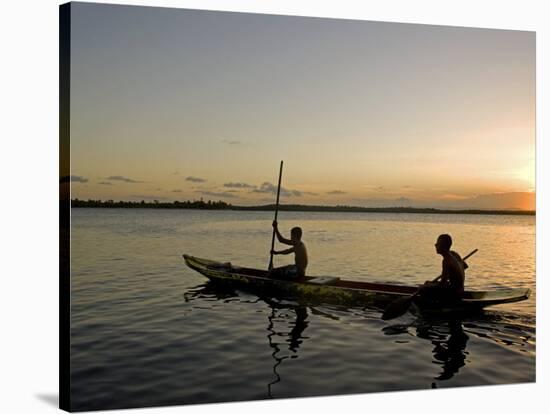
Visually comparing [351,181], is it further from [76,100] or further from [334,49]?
[76,100]

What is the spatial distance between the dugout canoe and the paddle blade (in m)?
0.09

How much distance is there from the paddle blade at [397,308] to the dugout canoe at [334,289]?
9 centimetres

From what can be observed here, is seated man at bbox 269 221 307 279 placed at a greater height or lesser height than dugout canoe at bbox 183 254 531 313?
greater

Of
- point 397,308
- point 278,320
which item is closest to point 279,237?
point 278,320

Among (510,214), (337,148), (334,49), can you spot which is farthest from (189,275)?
(510,214)

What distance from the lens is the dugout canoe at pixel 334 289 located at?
7.64m

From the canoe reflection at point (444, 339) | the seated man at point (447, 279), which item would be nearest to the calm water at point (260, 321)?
the canoe reflection at point (444, 339)

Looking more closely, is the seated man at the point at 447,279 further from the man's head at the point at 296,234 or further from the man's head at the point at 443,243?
the man's head at the point at 296,234

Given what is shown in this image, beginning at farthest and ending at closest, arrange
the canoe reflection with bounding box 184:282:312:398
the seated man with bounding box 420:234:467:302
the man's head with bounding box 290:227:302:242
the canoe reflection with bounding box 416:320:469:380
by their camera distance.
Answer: the man's head with bounding box 290:227:302:242
the seated man with bounding box 420:234:467:302
the canoe reflection with bounding box 416:320:469:380
the canoe reflection with bounding box 184:282:312:398

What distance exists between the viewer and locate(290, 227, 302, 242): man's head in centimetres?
770

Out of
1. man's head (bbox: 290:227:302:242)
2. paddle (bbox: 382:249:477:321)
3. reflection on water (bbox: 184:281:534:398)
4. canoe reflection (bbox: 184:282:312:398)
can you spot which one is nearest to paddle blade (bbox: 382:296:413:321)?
paddle (bbox: 382:249:477:321)

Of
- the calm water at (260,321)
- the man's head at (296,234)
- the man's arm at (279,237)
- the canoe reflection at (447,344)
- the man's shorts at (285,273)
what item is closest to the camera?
the calm water at (260,321)

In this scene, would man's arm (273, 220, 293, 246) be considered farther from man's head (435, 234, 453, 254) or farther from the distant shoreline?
man's head (435, 234, 453, 254)

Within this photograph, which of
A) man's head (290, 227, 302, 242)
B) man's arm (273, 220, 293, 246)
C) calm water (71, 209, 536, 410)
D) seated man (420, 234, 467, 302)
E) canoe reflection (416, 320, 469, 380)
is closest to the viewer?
calm water (71, 209, 536, 410)
